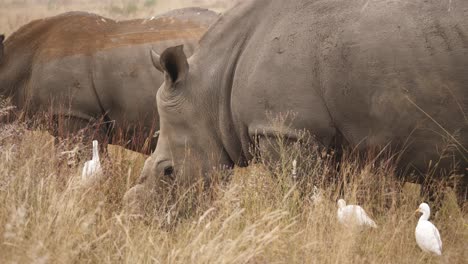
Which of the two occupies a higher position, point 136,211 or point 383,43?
point 383,43

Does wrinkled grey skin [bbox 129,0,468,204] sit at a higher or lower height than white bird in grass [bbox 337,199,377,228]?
higher

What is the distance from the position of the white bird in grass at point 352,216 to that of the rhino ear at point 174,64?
4.80 ft

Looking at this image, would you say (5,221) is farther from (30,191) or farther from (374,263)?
(374,263)

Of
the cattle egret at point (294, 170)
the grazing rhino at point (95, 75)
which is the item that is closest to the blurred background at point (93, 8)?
the grazing rhino at point (95, 75)

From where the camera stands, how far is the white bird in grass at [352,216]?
15.1 feet

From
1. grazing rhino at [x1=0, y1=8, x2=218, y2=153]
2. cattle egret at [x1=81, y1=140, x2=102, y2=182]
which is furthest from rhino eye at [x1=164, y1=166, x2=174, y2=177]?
grazing rhino at [x1=0, y1=8, x2=218, y2=153]

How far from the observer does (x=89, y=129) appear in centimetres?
755

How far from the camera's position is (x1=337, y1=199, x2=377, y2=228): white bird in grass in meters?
4.60

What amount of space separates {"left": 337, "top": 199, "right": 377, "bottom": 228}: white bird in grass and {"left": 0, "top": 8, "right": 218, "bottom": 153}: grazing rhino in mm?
2908

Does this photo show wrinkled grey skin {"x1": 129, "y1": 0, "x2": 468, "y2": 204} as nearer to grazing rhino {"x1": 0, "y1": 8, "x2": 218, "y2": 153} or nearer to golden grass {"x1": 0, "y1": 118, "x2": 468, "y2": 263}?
golden grass {"x1": 0, "y1": 118, "x2": 468, "y2": 263}

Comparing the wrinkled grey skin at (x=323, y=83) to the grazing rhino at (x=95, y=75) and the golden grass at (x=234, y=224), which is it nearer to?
the golden grass at (x=234, y=224)

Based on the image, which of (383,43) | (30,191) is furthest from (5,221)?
(383,43)

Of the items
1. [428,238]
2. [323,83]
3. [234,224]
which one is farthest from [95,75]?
[428,238]

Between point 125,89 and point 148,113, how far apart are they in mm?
313
